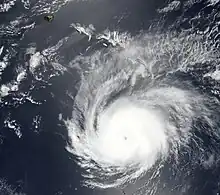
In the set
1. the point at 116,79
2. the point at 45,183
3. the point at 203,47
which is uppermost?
the point at 203,47

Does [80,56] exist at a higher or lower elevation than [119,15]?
lower

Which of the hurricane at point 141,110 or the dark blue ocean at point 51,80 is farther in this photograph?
the hurricane at point 141,110

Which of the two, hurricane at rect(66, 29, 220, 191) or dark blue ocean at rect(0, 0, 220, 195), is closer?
dark blue ocean at rect(0, 0, 220, 195)

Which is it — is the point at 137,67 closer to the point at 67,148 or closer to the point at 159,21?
the point at 159,21

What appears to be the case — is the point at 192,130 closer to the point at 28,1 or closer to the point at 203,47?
the point at 203,47

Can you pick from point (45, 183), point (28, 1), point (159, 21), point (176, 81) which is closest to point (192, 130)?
point (176, 81)

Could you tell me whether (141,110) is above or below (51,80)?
below
